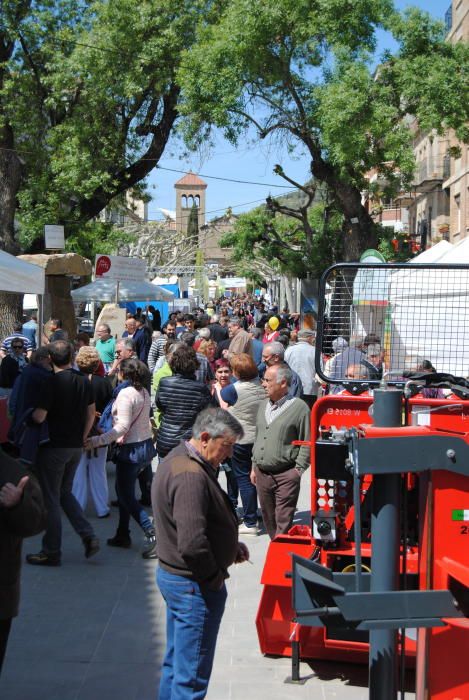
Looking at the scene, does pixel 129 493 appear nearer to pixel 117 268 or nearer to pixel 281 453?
pixel 281 453

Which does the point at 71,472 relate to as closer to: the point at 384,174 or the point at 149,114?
the point at 384,174

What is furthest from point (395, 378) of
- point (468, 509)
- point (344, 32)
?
point (344, 32)

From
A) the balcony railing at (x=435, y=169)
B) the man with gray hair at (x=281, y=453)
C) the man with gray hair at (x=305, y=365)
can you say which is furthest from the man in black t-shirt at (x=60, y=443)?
the balcony railing at (x=435, y=169)

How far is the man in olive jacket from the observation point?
148 inches

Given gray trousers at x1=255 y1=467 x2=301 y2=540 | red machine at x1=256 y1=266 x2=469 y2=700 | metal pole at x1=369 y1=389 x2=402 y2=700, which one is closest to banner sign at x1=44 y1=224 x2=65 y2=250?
gray trousers at x1=255 y1=467 x2=301 y2=540

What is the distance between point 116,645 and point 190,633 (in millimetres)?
1976

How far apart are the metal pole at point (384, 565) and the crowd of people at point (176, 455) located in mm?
1075

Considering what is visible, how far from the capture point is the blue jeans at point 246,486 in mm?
8219

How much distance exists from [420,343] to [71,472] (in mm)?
3718

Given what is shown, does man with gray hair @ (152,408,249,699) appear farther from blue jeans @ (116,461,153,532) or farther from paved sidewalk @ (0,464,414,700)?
blue jeans @ (116,461,153,532)

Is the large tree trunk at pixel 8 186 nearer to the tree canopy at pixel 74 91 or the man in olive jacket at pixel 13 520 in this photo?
the tree canopy at pixel 74 91

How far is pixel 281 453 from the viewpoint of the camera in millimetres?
6762

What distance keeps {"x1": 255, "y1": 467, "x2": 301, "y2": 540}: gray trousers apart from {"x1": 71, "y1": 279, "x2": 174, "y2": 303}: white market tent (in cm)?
1303

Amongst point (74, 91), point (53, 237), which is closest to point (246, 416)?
point (53, 237)
